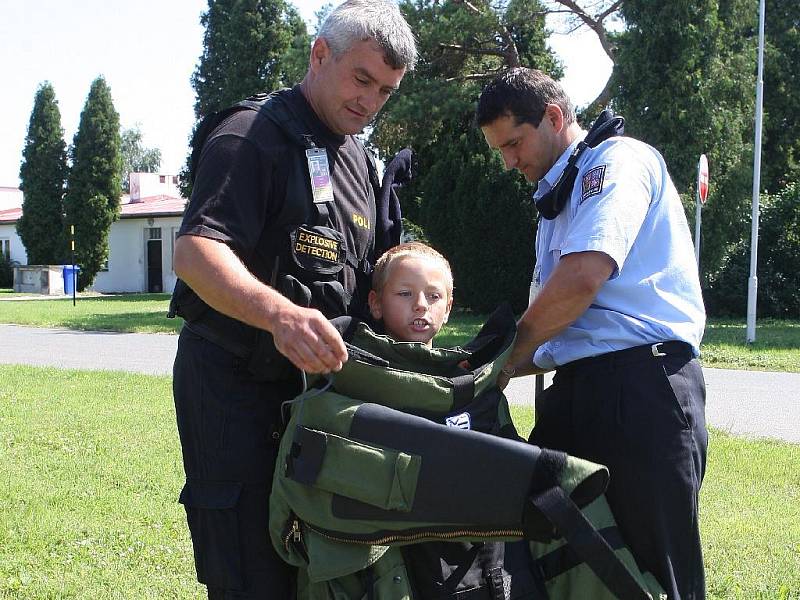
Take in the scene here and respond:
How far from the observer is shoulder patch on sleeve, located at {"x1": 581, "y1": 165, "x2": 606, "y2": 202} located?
2414mm

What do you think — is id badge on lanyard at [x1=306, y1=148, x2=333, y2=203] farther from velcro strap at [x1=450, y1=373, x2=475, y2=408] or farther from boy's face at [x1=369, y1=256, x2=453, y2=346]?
velcro strap at [x1=450, y1=373, x2=475, y2=408]

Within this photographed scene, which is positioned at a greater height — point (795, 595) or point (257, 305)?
point (257, 305)

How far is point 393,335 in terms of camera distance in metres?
2.57

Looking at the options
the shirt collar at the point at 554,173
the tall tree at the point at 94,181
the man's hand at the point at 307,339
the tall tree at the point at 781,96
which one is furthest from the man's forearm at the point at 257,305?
the tall tree at the point at 94,181

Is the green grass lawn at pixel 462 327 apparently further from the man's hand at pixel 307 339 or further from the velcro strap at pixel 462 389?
the man's hand at pixel 307 339

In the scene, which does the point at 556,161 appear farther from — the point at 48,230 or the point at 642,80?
the point at 48,230

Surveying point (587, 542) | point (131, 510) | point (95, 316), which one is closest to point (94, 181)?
point (95, 316)

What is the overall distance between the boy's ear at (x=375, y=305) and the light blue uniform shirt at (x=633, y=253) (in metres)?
0.56

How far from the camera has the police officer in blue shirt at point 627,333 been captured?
7.79 feet

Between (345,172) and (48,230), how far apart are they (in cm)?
3873

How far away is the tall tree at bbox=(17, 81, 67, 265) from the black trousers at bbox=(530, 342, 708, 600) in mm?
37898

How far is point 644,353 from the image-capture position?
248 centimetres

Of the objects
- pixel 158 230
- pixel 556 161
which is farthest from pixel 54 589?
pixel 158 230

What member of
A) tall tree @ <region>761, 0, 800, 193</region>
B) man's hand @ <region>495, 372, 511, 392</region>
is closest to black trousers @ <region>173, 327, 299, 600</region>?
man's hand @ <region>495, 372, 511, 392</region>
